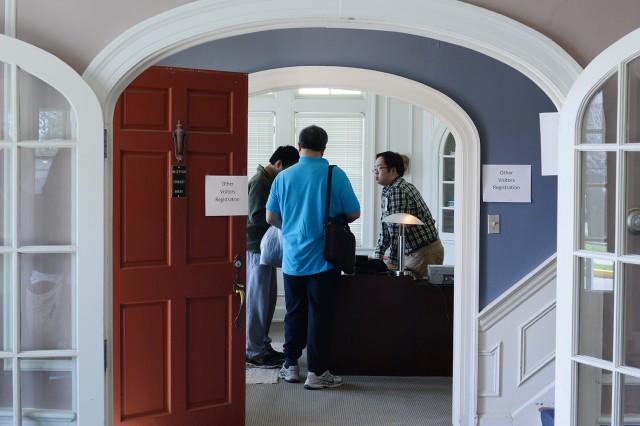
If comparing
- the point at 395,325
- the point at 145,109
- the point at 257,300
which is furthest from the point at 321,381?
the point at 145,109

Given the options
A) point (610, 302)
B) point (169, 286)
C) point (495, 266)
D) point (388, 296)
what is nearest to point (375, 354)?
point (388, 296)

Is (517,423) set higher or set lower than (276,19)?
lower

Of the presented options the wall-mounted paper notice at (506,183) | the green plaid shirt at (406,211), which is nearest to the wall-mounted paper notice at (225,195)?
the wall-mounted paper notice at (506,183)

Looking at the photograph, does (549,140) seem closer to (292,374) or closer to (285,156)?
(285,156)

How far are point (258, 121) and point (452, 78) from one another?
383 centimetres

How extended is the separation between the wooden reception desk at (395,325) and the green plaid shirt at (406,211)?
407mm

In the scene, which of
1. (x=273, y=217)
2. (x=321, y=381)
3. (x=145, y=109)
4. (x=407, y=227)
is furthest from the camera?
(x=407, y=227)

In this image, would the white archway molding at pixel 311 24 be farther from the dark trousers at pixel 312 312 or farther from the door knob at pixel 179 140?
the dark trousers at pixel 312 312

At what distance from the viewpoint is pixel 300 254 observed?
5.27 meters

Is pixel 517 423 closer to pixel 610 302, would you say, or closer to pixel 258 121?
pixel 610 302

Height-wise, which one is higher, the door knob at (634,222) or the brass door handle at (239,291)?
the door knob at (634,222)

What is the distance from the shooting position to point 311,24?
3055mm

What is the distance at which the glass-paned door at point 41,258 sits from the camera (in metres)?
2.85

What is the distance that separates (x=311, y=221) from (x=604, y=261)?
2.59 metres
